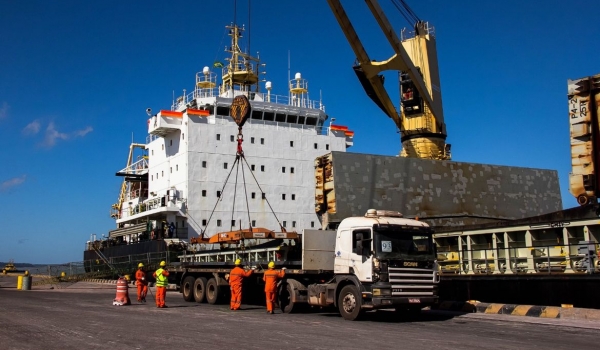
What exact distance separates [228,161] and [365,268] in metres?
22.6

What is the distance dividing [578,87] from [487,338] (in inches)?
313

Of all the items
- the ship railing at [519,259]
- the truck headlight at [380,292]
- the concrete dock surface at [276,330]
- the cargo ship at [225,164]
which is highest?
the cargo ship at [225,164]

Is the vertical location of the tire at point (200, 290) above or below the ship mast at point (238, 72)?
below

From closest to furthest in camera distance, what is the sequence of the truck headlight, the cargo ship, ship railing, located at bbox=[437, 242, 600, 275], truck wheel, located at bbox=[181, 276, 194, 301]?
the truck headlight → ship railing, located at bbox=[437, 242, 600, 275] → truck wheel, located at bbox=[181, 276, 194, 301] → the cargo ship

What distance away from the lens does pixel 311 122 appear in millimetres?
38031

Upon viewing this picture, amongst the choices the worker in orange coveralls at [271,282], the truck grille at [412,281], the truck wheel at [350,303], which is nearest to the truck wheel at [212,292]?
the worker in orange coveralls at [271,282]

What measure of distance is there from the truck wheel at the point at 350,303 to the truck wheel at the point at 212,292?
523 cm

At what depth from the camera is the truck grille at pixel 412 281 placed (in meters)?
12.6

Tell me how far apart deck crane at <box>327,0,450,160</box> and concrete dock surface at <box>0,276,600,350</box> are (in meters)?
14.9

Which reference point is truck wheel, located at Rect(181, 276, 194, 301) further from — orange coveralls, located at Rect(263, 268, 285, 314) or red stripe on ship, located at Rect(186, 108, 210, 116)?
red stripe on ship, located at Rect(186, 108, 210, 116)

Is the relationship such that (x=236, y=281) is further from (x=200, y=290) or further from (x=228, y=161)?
(x=228, y=161)

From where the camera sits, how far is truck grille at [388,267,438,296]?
41.5 ft

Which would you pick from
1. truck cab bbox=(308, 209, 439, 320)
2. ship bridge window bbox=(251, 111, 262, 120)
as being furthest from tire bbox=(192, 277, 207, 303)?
ship bridge window bbox=(251, 111, 262, 120)

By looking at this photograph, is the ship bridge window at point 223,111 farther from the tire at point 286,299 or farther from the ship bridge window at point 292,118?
the tire at point 286,299
